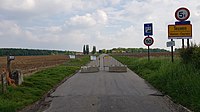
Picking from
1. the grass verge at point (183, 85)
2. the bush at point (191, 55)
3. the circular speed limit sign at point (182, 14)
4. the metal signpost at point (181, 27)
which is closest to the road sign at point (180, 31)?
the metal signpost at point (181, 27)

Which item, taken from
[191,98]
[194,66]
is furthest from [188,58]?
[191,98]

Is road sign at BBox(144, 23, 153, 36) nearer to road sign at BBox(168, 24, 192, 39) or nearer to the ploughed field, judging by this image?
road sign at BBox(168, 24, 192, 39)

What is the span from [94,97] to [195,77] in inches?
156

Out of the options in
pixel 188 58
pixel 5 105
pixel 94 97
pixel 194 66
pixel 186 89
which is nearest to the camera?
pixel 5 105

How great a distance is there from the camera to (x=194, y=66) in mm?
13320

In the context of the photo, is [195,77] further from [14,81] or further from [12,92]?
[14,81]

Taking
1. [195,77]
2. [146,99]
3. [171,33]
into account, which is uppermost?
[171,33]

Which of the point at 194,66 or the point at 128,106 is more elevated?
the point at 194,66

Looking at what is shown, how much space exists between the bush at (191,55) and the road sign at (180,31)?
133cm

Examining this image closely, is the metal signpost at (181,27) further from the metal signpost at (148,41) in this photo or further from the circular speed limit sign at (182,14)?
the metal signpost at (148,41)

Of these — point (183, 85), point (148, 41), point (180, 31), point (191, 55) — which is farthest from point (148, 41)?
point (183, 85)

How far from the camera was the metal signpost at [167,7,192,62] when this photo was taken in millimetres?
15758

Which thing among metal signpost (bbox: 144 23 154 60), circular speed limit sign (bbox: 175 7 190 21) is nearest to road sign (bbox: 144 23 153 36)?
metal signpost (bbox: 144 23 154 60)

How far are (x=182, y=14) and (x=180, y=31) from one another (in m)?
1.10
